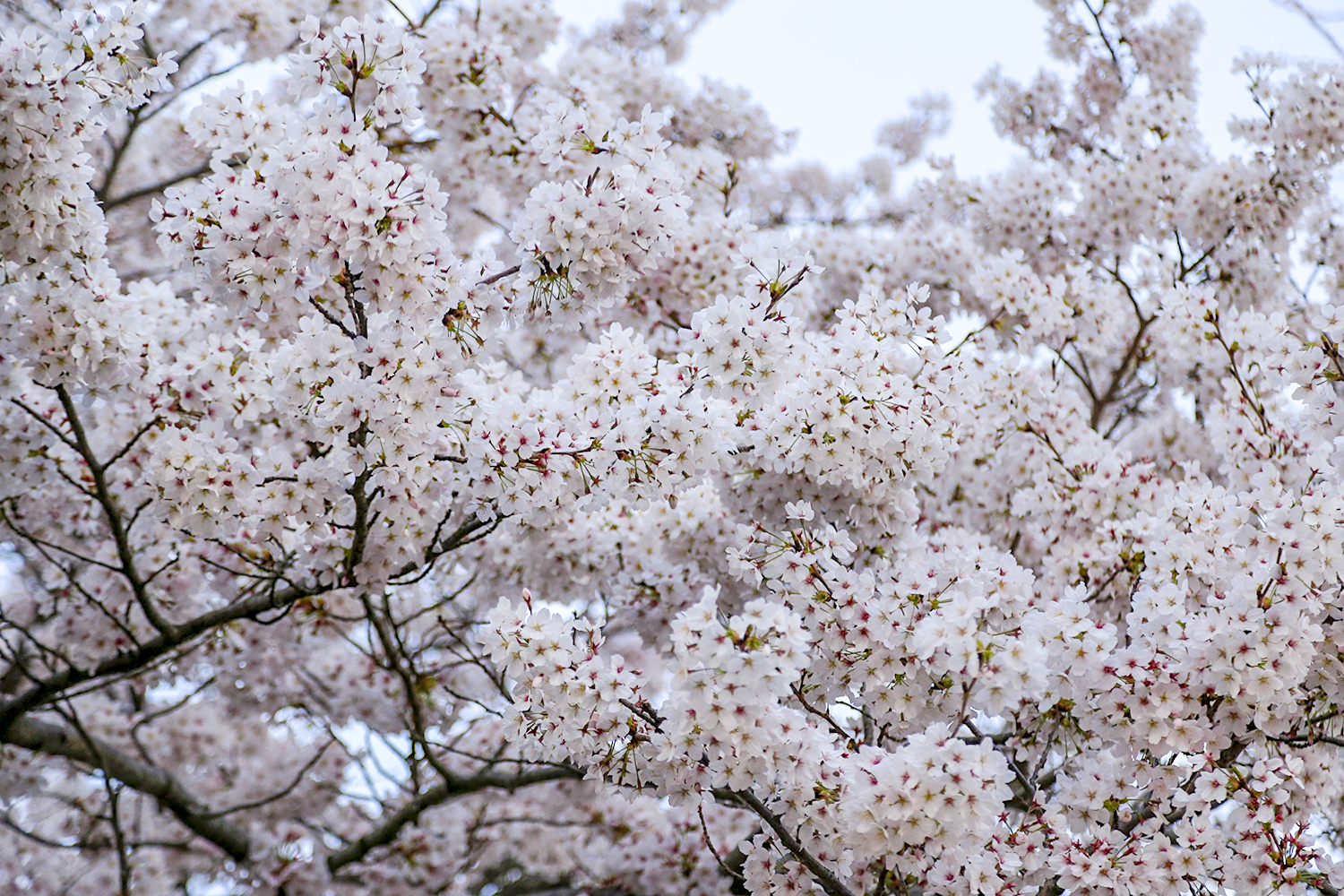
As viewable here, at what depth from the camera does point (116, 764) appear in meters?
5.59

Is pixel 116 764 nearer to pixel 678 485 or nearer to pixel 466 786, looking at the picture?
pixel 466 786

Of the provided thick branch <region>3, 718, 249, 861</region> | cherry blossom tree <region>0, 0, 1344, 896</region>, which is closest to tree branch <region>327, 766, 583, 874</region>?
cherry blossom tree <region>0, 0, 1344, 896</region>

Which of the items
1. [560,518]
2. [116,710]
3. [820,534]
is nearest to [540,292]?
[560,518]

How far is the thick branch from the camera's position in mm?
5320

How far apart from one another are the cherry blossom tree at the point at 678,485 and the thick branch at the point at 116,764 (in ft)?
0.12

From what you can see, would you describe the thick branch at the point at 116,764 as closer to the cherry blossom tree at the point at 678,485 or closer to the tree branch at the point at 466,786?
the cherry blossom tree at the point at 678,485

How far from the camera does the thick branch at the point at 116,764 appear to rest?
5.32 metres

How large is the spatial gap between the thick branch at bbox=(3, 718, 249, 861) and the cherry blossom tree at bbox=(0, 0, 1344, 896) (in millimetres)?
35

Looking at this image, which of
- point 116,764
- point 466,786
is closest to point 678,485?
point 466,786

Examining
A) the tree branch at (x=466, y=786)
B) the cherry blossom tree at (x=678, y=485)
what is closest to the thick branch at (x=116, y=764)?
the cherry blossom tree at (x=678, y=485)

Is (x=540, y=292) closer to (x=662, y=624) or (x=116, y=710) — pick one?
(x=662, y=624)

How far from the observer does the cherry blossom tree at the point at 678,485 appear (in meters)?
3.33

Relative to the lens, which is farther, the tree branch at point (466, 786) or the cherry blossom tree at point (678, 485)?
the tree branch at point (466, 786)

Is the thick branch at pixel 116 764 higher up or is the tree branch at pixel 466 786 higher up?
the thick branch at pixel 116 764
